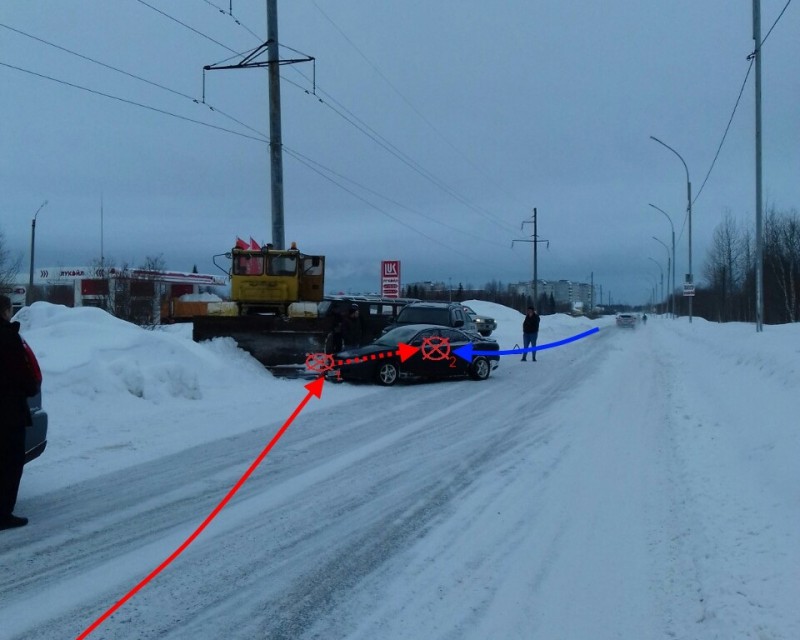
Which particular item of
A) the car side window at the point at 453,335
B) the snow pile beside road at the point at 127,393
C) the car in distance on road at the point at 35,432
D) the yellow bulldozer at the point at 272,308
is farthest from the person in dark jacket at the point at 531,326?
the car in distance on road at the point at 35,432

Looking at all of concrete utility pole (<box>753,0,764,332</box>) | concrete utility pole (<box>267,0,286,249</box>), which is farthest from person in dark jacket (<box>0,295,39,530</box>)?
concrete utility pole (<box>753,0,764,332</box>)

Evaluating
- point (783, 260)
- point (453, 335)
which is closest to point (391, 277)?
point (453, 335)

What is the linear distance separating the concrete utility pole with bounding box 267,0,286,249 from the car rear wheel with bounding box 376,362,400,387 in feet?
21.2

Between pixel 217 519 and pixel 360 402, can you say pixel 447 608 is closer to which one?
pixel 217 519

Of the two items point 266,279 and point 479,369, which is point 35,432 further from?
point 479,369

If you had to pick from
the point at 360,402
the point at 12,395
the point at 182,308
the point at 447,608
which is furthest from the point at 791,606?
the point at 182,308

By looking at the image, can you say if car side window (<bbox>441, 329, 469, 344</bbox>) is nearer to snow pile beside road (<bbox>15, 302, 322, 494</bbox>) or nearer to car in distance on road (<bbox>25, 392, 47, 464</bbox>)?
snow pile beside road (<bbox>15, 302, 322, 494</bbox>)

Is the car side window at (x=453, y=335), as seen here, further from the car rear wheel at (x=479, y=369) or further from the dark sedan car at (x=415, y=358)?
the car rear wheel at (x=479, y=369)

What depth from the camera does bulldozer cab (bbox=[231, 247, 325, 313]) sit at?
19.3 metres

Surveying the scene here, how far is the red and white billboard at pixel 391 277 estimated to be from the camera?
26.5 m

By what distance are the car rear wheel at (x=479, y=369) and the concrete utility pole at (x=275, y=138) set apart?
7033 mm
